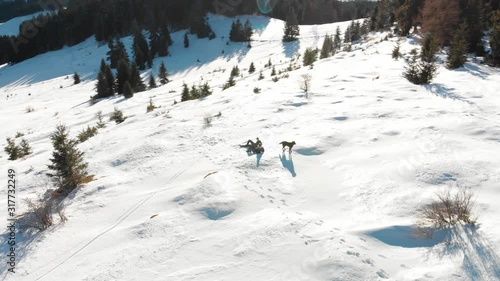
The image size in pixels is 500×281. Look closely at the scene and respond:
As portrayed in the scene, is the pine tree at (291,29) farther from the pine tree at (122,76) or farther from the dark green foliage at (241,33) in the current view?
the pine tree at (122,76)

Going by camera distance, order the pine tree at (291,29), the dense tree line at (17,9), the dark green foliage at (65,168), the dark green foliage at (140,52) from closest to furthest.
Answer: the dark green foliage at (65,168)
the dark green foliage at (140,52)
the pine tree at (291,29)
the dense tree line at (17,9)

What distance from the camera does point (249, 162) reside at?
6.83m

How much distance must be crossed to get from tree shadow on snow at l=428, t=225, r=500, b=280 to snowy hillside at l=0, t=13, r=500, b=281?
14mm

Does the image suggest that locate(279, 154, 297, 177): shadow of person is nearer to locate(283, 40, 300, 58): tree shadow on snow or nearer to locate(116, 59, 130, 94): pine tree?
locate(116, 59, 130, 94): pine tree

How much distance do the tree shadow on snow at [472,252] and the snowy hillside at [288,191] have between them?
14mm

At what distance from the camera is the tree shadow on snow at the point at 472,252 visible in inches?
139

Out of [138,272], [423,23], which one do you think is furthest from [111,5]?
[138,272]

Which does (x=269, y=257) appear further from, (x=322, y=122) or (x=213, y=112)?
(x=213, y=112)

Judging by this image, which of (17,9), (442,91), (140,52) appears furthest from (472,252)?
(17,9)

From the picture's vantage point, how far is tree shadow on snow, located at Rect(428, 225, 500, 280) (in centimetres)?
354

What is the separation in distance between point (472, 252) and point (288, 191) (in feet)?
9.26

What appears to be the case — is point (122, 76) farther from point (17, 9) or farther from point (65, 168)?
point (17, 9)

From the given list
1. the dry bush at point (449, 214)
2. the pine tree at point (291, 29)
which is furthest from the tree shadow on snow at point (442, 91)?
the pine tree at point (291, 29)

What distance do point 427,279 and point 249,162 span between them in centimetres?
402
